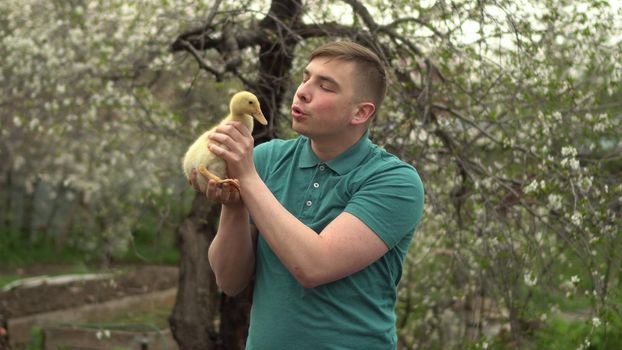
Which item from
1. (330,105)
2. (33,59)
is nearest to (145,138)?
(33,59)

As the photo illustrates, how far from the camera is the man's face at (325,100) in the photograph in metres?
2.18

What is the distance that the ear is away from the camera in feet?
7.34

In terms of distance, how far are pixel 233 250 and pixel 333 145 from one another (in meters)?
0.38

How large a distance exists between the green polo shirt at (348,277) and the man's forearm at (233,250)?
45 mm

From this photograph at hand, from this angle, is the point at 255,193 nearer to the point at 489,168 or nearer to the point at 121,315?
the point at 489,168

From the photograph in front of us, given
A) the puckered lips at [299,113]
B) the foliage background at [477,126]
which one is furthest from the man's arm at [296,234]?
the foliage background at [477,126]

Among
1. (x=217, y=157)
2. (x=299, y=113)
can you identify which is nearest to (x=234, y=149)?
(x=217, y=157)

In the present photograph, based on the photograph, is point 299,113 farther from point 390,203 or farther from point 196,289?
point 196,289

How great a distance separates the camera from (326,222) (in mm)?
2221

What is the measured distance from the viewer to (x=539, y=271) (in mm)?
5375

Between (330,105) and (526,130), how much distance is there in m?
3.16

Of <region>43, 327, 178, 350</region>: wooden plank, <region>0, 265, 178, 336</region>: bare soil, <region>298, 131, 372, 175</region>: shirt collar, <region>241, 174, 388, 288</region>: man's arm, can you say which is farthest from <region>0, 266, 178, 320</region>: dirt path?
<region>241, 174, 388, 288</region>: man's arm

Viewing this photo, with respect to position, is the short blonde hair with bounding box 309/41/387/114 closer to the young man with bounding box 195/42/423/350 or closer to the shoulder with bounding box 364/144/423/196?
the young man with bounding box 195/42/423/350

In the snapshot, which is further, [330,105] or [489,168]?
[489,168]
